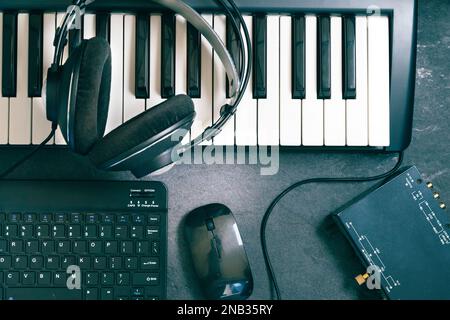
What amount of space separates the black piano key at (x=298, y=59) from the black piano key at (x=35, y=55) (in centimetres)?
37

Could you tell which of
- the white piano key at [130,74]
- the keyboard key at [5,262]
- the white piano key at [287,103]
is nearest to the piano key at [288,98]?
the white piano key at [287,103]

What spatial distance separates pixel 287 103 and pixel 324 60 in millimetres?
83

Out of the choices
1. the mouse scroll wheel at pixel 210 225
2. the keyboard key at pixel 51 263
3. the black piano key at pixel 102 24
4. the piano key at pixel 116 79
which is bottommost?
the keyboard key at pixel 51 263

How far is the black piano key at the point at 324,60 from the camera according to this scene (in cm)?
81

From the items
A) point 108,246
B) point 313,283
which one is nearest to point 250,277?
point 313,283

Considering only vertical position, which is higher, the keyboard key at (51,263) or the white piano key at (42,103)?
the white piano key at (42,103)

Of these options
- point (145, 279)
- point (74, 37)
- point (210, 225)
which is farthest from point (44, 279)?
point (74, 37)

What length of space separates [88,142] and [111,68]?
0.14 metres

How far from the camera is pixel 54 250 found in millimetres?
799

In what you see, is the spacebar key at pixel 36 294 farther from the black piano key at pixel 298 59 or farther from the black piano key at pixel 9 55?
the black piano key at pixel 298 59

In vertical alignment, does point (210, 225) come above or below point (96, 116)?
below

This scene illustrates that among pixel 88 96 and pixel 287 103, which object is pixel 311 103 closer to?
pixel 287 103

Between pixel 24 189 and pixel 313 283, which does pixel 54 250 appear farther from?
pixel 313 283

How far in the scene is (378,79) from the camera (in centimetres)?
82
